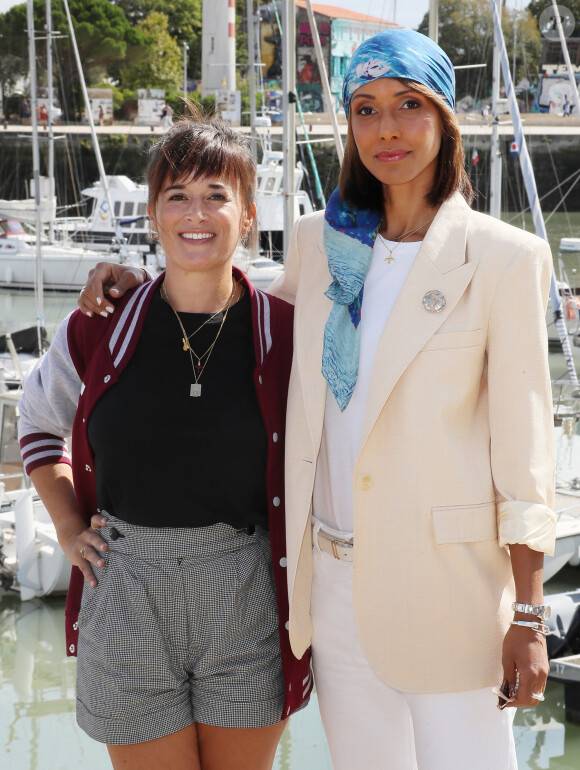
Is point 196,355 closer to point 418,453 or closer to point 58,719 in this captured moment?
point 418,453

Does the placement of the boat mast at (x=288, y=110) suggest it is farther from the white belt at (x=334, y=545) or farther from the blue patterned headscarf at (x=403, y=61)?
the white belt at (x=334, y=545)

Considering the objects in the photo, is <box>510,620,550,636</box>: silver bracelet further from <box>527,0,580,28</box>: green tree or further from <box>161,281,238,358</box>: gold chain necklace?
<box>527,0,580,28</box>: green tree

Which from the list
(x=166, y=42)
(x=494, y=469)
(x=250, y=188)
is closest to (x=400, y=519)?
(x=494, y=469)

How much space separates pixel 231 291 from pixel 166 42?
40938 millimetres

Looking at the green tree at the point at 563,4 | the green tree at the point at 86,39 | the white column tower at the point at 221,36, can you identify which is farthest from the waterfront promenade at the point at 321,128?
the white column tower at the point at 221,36

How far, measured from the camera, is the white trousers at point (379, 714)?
192cm

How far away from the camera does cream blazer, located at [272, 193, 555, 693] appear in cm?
185

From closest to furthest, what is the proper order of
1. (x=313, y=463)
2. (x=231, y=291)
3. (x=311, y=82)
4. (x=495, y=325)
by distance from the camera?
1. (x=495, y=325)
2. (x=313, y=463)
3. (x=231, y=291)
4. (x=311, y=82)

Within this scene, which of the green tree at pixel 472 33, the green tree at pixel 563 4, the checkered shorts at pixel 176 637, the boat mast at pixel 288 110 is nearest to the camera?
the checkered shorts at pixel 176 637

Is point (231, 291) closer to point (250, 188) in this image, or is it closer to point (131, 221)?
point (250, 188)

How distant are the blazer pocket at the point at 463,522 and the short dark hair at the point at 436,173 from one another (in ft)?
2.02

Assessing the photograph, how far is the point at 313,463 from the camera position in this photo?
6.59ft

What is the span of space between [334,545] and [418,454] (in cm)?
27

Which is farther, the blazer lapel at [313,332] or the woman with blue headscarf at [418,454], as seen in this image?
the blazer lapel at [313,332]
